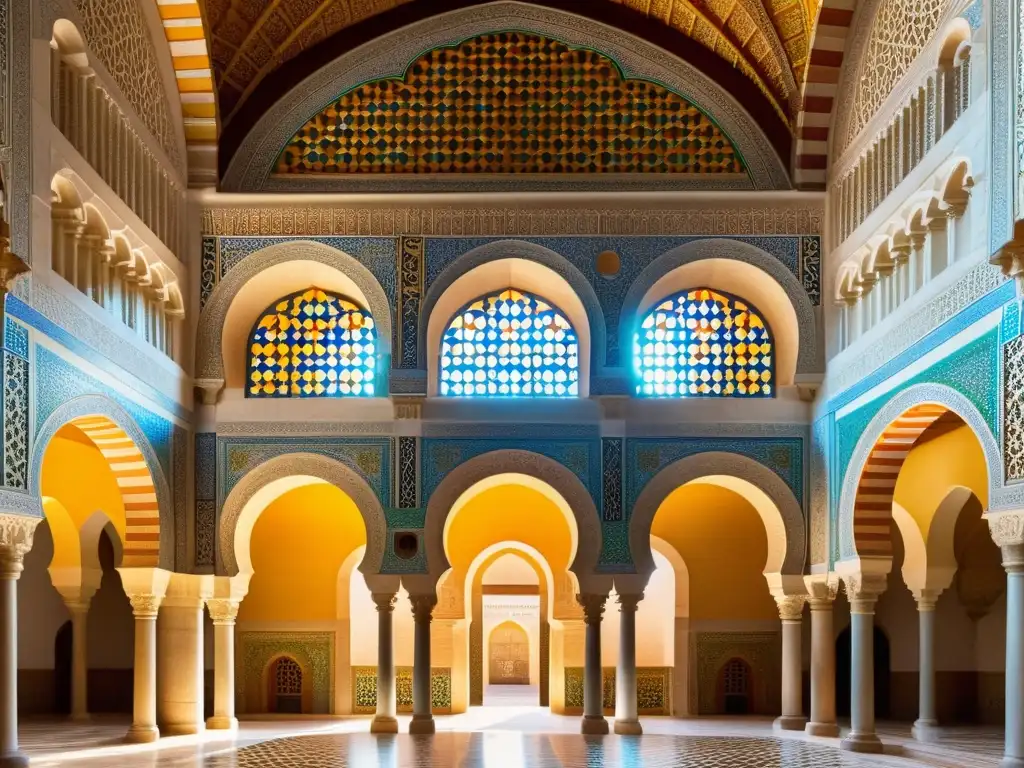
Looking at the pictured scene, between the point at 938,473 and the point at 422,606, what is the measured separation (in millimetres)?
5604

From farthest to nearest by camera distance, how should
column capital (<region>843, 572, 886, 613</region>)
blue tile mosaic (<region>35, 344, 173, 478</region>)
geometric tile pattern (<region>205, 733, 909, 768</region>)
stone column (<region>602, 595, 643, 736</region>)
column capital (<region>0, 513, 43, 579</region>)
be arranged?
stone column (<region>602, 595, 643, 736</region>)
column capital (<region>843, 572, 886, 613</region>)
geometric tile pattern (<region>205, 733, 909, 768</region>)
blue tile mosaic (<region>35, 344, 173, 478</region>)
column capital (<region>0, 513, 43, 579</region>)

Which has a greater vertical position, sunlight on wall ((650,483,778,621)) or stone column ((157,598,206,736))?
sunlight on wall ((650,483,778,621))

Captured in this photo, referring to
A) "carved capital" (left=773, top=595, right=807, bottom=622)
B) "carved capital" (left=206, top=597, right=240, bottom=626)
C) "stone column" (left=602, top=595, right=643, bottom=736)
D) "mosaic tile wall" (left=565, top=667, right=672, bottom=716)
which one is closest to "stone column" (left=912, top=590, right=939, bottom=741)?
"carved capital" (left=773, top=595, right=807, bottom=622)

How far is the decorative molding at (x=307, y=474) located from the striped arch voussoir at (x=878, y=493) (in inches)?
194

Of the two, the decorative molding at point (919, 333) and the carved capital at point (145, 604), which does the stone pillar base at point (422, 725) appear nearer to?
the carved capital at point (145, 604)

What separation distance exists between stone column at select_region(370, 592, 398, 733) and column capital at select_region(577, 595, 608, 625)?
6.68 feet

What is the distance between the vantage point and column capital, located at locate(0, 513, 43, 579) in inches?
384

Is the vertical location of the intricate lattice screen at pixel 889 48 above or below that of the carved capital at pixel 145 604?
above

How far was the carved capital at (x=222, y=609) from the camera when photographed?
1513 centimetres

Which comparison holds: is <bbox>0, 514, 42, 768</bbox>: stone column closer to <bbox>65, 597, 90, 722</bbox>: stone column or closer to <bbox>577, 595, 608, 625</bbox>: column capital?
<bbox>577, 595, 608, 625</bbox>: column capital

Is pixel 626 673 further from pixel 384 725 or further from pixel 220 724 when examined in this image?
pixel 220 724

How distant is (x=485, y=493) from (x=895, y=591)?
5310 millimetres

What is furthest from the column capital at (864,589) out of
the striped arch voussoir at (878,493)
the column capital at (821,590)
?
the column capital at (821,590)

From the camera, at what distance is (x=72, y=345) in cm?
1117
